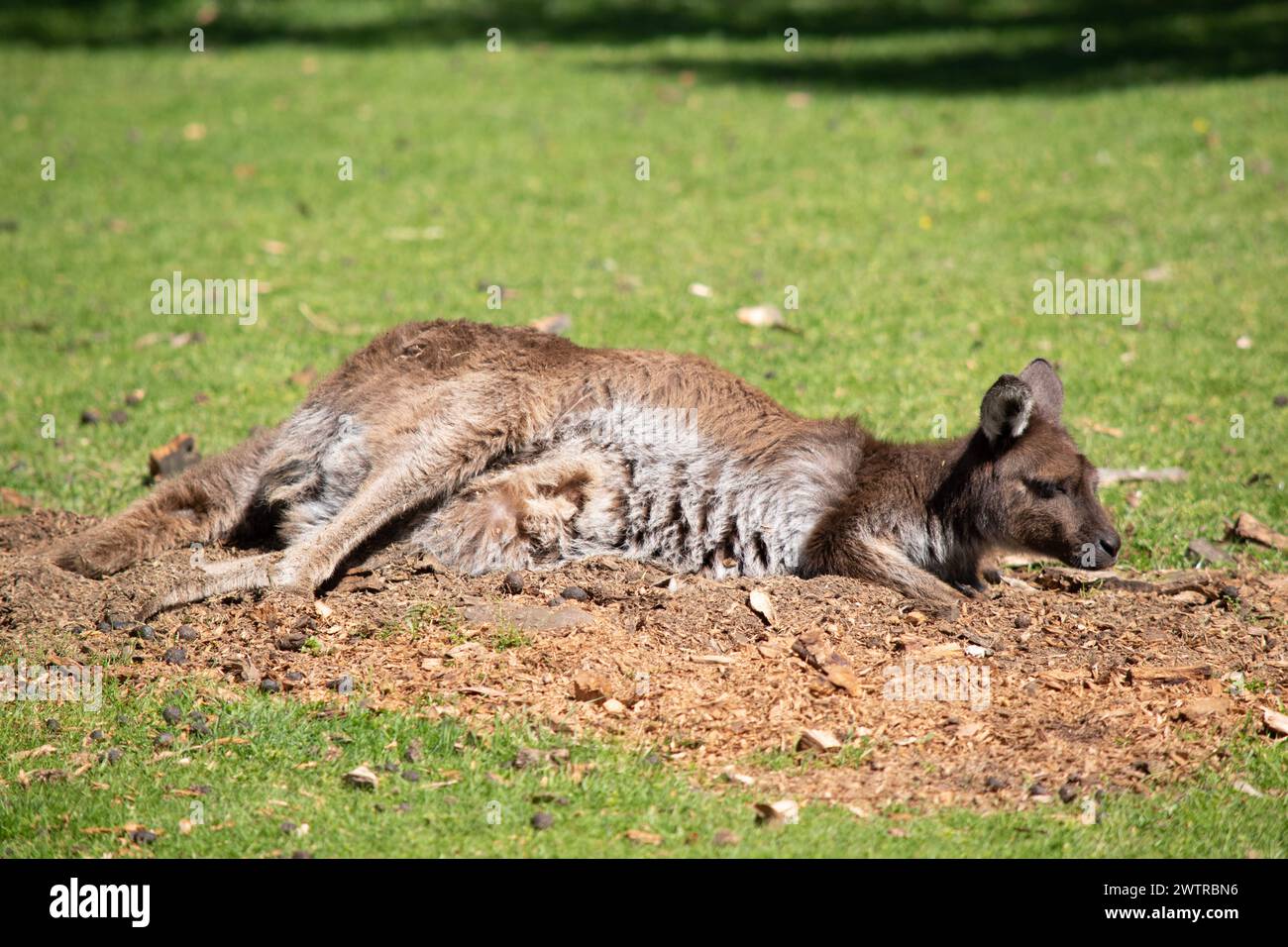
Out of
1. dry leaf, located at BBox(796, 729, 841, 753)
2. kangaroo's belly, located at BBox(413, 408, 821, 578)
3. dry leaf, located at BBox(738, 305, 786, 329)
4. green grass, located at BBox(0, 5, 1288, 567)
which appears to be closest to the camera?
dry leaf, located at BBox(796, 729, 841, 753)

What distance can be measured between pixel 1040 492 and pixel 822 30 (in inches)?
598

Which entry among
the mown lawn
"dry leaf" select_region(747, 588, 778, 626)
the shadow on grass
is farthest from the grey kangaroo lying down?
the shadow on grass

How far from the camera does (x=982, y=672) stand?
5.40 metres

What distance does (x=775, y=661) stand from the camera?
541cm

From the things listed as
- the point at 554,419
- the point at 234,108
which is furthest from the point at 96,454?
the point at 234,108

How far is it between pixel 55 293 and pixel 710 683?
26.6 ft

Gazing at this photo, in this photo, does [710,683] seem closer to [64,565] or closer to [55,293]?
[64,565]

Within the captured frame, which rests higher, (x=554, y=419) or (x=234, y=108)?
(x=234, y=108)

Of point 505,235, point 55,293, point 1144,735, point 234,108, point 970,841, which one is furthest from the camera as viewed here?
point 234,108

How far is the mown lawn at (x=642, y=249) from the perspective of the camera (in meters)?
4.56

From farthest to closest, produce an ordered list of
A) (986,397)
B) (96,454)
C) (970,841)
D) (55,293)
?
(55,293), (96,454), (986,397), (970,841)

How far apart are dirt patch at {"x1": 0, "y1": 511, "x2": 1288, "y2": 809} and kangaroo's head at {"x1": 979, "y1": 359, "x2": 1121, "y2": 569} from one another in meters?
0.26

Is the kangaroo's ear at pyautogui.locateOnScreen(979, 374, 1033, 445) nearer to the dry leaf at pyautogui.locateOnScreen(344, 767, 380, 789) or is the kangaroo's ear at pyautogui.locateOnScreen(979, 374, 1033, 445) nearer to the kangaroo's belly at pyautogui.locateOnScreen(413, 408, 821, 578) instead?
the kangaroo's belly at pyautogui.locateOnScreen(413, 408, 821, 578)

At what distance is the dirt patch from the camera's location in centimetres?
484
